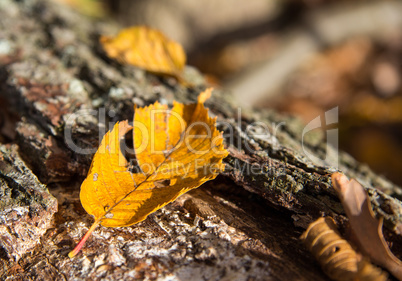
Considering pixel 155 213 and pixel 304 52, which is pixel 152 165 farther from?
pixel 304 52

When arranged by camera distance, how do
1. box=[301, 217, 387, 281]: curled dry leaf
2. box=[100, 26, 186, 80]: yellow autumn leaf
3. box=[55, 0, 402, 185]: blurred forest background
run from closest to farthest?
box=[301, 217, 387, 281]: curled dry leaf
box=[100, 26, 186, 80]: yellow autumn leaf
box=[55, 0, 402, 185]: blurred forest background

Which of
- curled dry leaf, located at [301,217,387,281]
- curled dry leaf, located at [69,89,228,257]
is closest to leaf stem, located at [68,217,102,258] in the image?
curled dry leaf, located at [69,89,228,257]

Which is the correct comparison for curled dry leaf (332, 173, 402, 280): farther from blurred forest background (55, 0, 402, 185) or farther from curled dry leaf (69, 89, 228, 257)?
blurred forest background (55, 0, 402, 185)

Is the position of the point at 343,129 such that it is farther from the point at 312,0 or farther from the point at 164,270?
the point at 164,270

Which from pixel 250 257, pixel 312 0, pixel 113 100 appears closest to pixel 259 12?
pixel 312 0

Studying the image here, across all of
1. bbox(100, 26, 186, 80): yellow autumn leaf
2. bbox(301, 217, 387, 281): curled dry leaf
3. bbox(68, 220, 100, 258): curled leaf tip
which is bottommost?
bbox(68, 220, 100, 258): curled leaf tip

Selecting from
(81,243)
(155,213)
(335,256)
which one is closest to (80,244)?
(81,243)

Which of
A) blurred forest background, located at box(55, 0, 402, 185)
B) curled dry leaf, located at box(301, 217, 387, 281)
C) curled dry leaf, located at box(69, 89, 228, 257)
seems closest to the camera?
curled dry leaf, located at box(301, 217, 387, 281)
